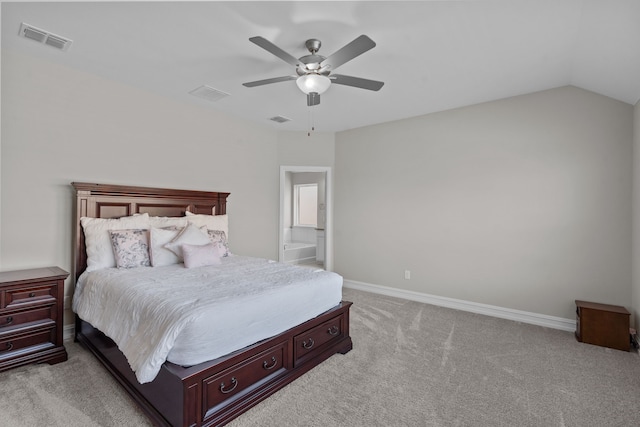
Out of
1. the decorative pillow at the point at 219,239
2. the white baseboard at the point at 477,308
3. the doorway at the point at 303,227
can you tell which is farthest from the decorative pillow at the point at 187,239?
the doorway at the point at 303,227

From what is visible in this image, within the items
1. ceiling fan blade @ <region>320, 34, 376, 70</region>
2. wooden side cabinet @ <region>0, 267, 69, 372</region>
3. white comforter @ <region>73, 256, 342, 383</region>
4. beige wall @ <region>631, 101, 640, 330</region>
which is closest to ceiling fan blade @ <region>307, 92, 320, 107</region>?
ceiling fan blade @ <region>320, 34, 376, 70</region>

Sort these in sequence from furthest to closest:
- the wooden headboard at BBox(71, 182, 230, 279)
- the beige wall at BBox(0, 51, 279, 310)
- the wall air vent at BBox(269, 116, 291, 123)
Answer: the wall air vent at BBox(269, 116, 291, 123), the wooden headboard at BBox(71, 182, 230, 279), the beige wall at BBox(0, 51, 279, 310)

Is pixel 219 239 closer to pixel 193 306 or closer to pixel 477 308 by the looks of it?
pixel 193 306

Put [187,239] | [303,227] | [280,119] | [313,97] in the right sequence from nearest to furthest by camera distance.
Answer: [313,97], [187,239], [280,119], [303,227]

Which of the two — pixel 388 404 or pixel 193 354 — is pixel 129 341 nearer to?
pixel 193 354

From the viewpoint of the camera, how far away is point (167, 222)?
11.5ft

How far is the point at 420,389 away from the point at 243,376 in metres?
1.26

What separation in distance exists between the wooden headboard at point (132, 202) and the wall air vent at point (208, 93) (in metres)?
1.20

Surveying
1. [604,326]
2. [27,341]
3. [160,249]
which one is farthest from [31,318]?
[604,326]

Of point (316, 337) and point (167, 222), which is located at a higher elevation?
point (167, 222)

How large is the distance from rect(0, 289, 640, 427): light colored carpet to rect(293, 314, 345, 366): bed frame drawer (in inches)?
6.5

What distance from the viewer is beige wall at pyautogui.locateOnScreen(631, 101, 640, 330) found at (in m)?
2.92

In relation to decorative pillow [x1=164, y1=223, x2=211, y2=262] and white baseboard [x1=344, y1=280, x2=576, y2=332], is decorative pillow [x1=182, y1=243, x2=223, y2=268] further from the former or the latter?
white baseboard [x1=344, y1=280, x2=576, y2=332]

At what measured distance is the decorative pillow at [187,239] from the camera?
313 centimetres
